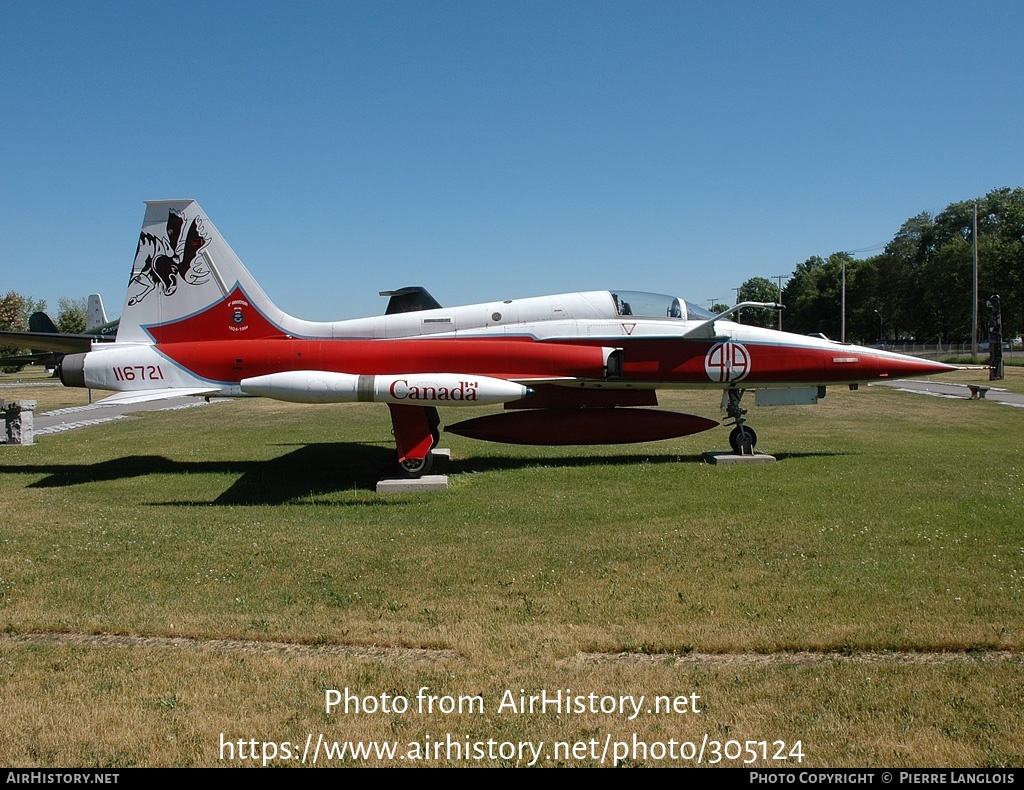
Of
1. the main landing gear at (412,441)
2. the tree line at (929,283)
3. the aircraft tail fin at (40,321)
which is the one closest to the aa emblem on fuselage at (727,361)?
A: the main landing gear at (412,441)

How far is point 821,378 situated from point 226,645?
451 inches

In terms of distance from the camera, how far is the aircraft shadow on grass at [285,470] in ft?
37.9

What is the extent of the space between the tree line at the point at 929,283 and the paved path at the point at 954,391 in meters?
42.7

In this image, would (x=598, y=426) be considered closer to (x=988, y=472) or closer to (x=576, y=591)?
(x=988, y=472)

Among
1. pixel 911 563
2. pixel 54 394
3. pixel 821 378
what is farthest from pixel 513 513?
pixel 54 394

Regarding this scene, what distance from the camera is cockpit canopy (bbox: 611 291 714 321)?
13664mm

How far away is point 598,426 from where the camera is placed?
13367mm

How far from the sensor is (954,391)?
1283 inches

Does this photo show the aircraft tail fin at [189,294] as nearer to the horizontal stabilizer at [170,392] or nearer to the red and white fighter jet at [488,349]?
the red and white fighter jet at [488,349]

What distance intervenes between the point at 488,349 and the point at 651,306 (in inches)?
124

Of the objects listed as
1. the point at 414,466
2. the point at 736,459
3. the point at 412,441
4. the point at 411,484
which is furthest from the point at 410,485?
the point at 736,459

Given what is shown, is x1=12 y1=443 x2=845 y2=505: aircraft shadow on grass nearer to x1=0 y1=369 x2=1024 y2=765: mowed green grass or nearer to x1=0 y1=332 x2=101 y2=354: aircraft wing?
x1=0 y1=369 x2=1024 y2=765: mowed green grass

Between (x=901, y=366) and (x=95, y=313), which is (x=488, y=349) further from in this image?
(x=95, y=313)

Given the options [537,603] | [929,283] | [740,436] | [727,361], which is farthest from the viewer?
[929,283]
